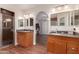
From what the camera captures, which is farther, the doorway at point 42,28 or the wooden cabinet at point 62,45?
the doorway at point 42,28

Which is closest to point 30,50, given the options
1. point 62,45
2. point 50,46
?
point 50,46

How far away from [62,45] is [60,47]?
0.18 ft

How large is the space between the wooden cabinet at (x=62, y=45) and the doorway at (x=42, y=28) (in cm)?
11

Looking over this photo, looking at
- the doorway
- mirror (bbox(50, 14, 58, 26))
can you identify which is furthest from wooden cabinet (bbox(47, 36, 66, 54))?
mirror (bbox(50, 14, 58, 26))

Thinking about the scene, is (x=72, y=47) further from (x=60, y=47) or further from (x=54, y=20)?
(x=54, y=20)

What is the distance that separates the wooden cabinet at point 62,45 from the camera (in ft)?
5.86

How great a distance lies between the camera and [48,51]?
192 cm

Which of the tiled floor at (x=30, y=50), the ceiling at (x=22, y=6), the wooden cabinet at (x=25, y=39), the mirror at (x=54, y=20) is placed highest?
the ceiling at (x=22, y=6)

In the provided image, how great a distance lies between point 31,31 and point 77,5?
0.96m

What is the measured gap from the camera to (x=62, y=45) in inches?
72.4

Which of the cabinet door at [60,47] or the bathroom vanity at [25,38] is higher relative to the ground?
the bathroom vanity at [25,38]

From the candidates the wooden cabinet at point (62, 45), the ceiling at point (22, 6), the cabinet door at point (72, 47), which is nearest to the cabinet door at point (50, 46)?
the wooden cabinet at point (62, 45)

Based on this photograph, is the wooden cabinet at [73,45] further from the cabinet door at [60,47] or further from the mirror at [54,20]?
the mirror at [54,20]
